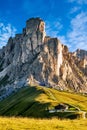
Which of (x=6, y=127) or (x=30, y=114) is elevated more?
(x=6, y=127)

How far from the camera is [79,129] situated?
21.9 m

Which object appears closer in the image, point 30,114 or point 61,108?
point 61,108

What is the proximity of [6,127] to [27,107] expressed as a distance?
159 m

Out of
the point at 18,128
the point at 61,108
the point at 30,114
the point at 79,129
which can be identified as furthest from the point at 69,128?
the point at 30,114

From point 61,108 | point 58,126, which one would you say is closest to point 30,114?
point 61,108

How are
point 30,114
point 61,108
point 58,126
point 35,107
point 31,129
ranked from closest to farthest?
point 31,129 < point 58,126 < point 61,108 < point 30,114 < point 35,107

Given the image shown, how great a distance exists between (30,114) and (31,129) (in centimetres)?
13932

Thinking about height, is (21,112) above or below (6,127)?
below

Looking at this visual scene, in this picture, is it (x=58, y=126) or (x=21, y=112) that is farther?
(x=21, y=112)

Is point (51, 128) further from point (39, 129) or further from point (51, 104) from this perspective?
point (51, 104)

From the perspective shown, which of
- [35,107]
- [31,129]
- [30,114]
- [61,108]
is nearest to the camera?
[31,129]

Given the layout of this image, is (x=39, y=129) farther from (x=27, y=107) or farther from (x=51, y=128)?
(x=27, y=107)

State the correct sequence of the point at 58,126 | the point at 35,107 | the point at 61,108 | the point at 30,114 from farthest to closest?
the point at 35,107 < the point at 30,114 < the point at 61,108 < the point at 58,126

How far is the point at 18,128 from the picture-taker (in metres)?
21.2
